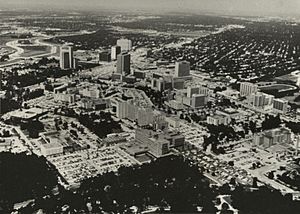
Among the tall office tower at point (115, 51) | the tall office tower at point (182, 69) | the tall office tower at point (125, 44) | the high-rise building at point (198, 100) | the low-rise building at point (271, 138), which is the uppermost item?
the tall office tower at point (125, 44)

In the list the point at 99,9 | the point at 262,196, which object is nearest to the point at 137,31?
the point at 99,9

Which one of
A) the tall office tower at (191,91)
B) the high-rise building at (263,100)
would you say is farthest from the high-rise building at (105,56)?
the high-rise building at (263,100)

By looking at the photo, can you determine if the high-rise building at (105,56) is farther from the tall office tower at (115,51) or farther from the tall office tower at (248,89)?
the tall office tower at (248,89)

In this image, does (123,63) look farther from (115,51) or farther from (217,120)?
(217,120)

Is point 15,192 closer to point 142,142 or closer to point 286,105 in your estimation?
point 142,142

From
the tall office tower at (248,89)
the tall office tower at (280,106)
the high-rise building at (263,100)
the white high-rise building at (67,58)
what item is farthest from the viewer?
the white high-rise building at (67,58)
